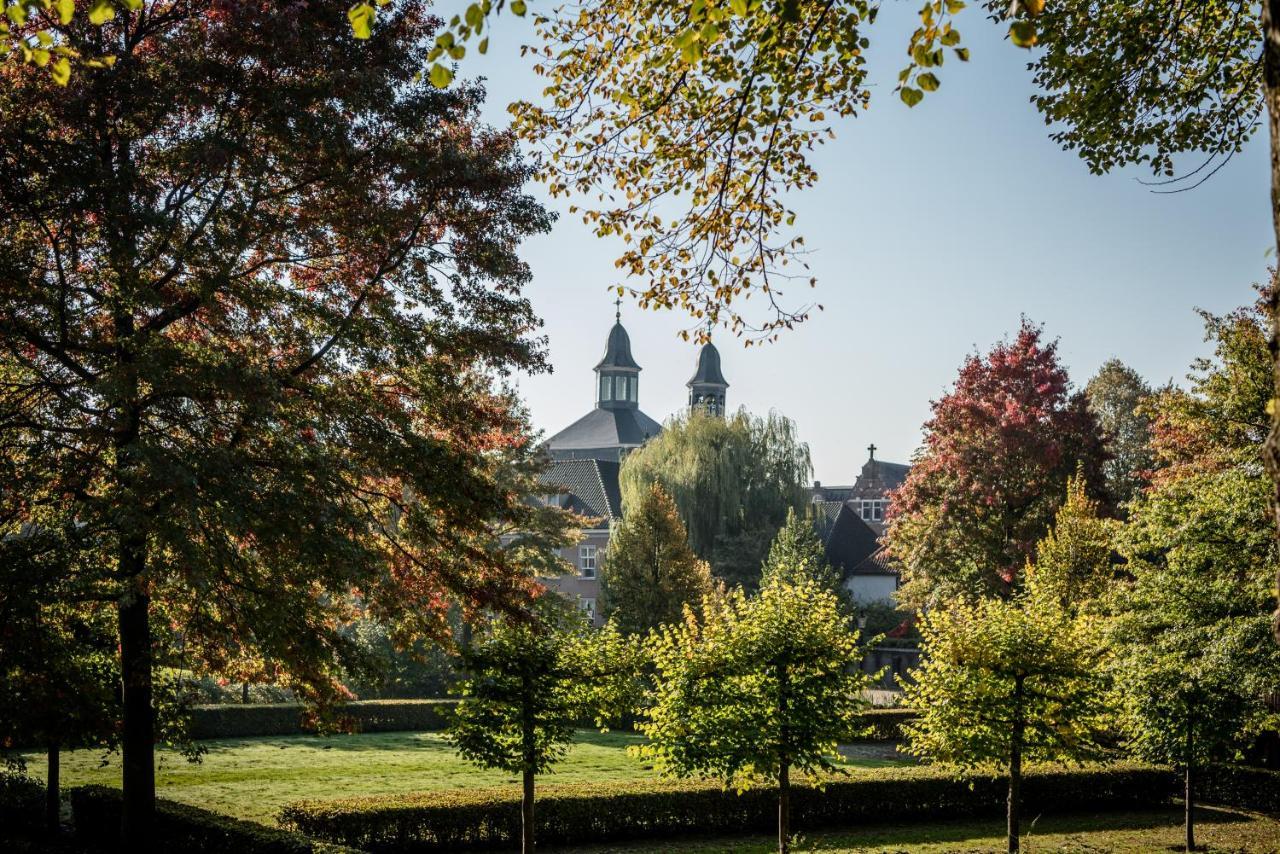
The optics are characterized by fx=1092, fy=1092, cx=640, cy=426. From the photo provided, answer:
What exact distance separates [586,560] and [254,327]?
47.4 m

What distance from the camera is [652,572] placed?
35.0 m

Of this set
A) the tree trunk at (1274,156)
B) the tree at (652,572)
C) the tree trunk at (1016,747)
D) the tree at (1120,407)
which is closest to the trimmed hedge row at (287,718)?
the tree at (652,572)

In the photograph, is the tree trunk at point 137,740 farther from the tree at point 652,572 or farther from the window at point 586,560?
the window at point 586,560

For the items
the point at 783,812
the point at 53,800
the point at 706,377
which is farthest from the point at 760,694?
the point at 706,377

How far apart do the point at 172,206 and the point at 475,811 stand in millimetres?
10350

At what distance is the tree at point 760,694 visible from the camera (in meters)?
15.3

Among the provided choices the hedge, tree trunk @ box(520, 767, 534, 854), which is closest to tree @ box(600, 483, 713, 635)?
tree trunk @ box(520, 767, 534, 854)

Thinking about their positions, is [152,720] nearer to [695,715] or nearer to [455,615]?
[695,715]

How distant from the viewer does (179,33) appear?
11.6 meters

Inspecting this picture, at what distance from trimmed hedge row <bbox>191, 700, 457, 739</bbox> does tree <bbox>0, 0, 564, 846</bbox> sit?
18.1 m

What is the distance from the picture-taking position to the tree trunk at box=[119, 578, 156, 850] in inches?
482

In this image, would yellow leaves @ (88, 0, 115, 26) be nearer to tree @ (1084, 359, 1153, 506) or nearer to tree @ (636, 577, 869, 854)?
tree @ (636, 577, 869, 854)

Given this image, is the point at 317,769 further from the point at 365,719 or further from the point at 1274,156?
the point at 1274,156

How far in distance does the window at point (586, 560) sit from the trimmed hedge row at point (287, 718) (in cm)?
2273
